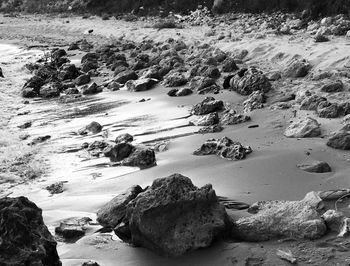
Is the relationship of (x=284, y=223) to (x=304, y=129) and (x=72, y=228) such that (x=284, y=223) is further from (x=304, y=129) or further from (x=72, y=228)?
(x=304, y=129)

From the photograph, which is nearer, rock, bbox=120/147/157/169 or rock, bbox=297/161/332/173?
rock, bbox=297/161/332/173

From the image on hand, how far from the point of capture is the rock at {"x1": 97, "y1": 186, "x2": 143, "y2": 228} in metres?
4.27

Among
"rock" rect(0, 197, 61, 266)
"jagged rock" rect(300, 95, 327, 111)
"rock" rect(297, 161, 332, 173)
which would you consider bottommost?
"rock" rect(297, 161, 332, 173)

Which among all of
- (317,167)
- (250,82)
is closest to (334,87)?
(250,82)

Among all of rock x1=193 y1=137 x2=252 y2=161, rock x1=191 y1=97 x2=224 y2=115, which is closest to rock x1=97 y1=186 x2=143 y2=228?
rock x1=193 y1=137 x2=252 y2=161

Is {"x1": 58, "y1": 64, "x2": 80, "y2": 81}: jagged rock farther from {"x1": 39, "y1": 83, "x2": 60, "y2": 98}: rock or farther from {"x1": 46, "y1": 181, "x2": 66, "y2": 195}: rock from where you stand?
{"x1": 46, "y1": 181, "x2": 66, "y2": 195}: rock

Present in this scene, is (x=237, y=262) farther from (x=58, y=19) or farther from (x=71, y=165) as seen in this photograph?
(x=58, y=19)

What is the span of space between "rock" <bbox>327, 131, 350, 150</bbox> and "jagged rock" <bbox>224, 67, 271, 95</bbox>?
2.66 metres

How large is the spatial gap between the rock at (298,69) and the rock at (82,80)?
528 cm

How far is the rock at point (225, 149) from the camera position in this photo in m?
5.47

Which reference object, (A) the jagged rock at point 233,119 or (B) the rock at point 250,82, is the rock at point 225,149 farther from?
(B) the rock at point 250,82

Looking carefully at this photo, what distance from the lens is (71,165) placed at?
244 inches

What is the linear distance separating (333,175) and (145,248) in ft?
6.42

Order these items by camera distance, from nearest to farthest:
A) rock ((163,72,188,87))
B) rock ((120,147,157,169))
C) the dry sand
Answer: the dry sand, rock ((120,147,157,169)), rock ((163,72,188,87))
